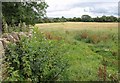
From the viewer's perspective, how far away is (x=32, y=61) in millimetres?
6328

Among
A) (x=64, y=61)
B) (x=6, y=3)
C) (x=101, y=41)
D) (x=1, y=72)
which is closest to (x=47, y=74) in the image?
(x=64, y=61)

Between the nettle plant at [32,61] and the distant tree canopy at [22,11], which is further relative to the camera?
the distant tree canopy at [22,11]

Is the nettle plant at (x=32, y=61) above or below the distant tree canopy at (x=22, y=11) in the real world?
below

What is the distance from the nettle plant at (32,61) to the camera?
6066mm

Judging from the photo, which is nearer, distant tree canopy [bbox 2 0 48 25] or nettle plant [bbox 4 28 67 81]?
nettle plant [bbox 4 28 67 81]

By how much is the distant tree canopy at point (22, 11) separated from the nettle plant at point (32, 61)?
3809 millimetres

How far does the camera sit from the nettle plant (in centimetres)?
607

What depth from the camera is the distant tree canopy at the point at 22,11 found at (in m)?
11.4

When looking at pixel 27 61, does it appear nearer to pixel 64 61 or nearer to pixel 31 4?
pixel 64 61

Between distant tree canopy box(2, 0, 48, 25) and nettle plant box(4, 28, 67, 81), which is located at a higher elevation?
distant tree canopy box(2, 0, 48, 25)

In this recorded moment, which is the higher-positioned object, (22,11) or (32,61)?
(22,11)

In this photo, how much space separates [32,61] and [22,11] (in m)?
6.10

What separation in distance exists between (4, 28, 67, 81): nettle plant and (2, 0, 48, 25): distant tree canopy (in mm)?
3809

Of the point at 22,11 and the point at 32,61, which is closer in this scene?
the point at 32,61
